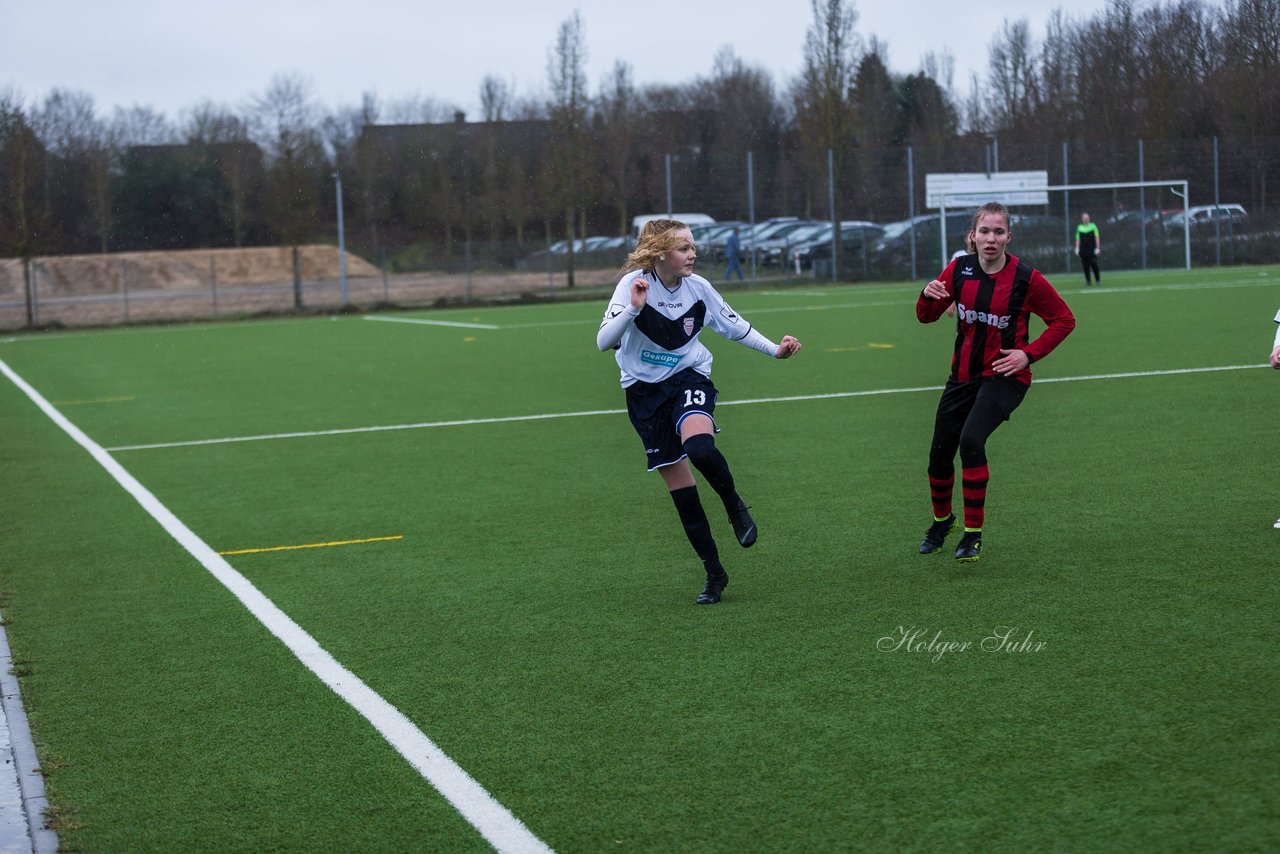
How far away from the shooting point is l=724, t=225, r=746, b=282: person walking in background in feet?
138

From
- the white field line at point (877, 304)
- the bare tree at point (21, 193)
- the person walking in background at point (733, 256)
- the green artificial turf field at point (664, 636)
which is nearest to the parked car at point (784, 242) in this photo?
the person walking in background at point (733, 256)

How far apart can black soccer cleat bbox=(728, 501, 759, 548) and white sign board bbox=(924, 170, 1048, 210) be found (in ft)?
118

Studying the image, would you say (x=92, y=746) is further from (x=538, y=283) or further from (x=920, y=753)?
(x=538, y=283)

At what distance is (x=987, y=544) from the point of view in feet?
24.8

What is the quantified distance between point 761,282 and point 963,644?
3706 cm

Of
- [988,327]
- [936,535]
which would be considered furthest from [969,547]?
[988,327]

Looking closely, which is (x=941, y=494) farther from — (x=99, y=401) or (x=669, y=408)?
(x=99, y=401)

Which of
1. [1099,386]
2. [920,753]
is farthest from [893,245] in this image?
[920,753]

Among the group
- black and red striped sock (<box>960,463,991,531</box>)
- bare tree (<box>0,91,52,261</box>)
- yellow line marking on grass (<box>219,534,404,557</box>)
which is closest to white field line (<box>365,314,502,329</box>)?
bare tree (<box>0,91,52,261</box>)

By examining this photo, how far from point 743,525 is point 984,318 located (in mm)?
1522

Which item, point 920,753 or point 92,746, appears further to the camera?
point 92,746

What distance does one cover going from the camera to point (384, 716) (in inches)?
201

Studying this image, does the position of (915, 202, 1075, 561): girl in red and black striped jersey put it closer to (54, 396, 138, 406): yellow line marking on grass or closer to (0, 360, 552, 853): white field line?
(0, 360, 552, 853): white field line

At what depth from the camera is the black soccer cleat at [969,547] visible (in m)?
6.95
